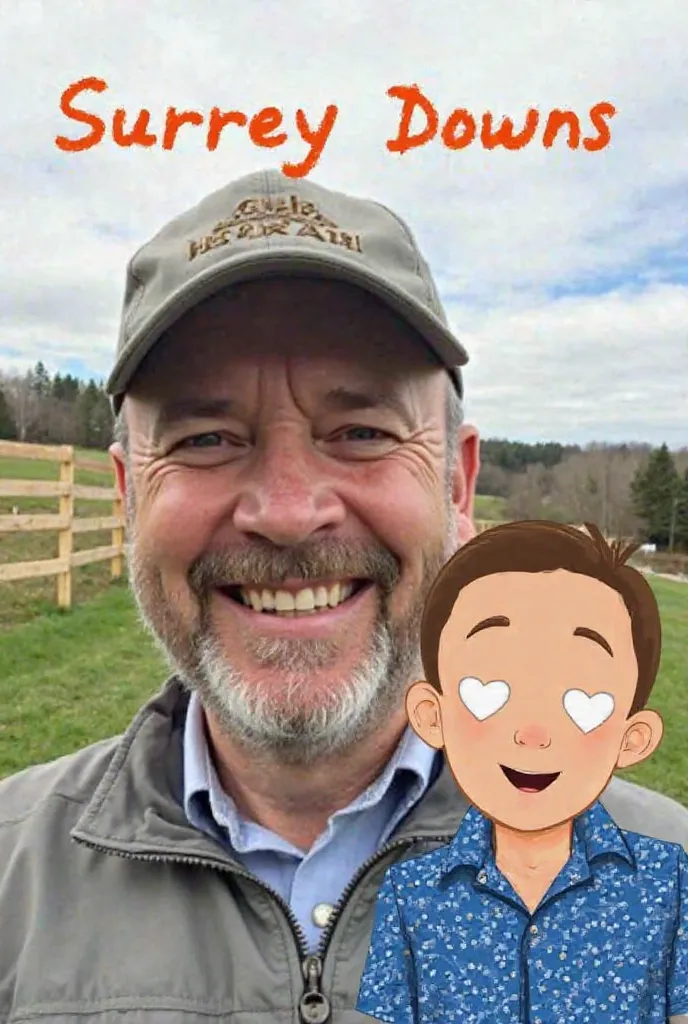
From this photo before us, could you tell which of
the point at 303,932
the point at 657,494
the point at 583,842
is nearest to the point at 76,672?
the point at 303,932

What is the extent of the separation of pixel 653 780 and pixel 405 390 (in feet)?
12.6

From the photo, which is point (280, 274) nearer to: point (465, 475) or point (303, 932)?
point (465, 475)

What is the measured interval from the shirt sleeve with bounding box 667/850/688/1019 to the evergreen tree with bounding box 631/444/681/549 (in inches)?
11.9

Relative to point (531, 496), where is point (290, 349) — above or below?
above

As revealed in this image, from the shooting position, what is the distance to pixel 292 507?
1421mm

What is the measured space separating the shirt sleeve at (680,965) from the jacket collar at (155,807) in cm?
63

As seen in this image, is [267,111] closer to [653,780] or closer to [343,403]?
[343,403]

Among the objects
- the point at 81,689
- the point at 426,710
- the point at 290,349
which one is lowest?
the point at 81,689

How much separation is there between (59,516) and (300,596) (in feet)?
23.6

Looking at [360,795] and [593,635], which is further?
[360,795]

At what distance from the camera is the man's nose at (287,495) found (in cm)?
139

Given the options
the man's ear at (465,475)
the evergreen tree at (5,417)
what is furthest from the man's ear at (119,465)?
the evergreen tree at (5,417)

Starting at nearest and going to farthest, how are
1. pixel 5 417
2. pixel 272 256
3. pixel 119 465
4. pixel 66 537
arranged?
1. pixel 272 256
2. pixel 119 465
3. pixel 5 417
4. pixel 66 537

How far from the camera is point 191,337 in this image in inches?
63.2
